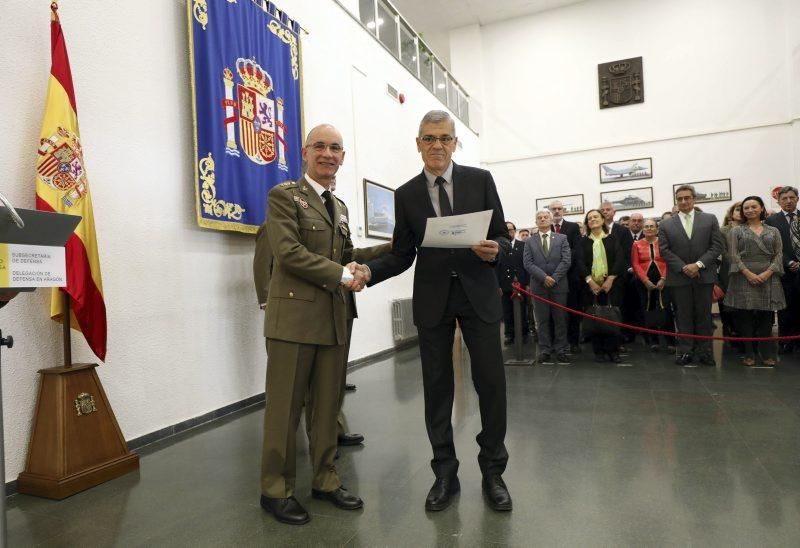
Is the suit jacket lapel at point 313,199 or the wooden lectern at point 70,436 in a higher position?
the suit jacket lapel at point 313,199

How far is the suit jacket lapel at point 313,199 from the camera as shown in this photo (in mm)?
2146

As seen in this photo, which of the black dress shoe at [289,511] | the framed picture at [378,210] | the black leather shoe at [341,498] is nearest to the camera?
the black dress shoe at [289,511]

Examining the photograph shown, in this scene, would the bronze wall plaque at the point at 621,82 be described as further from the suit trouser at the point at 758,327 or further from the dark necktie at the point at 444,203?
the dark necktie at the point at 444,203

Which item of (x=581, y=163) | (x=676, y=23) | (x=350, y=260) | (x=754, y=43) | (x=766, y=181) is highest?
(x=676, y=23)

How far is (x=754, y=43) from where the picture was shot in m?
9.64

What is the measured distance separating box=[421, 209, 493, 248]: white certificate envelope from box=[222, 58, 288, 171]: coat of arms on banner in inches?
90.9

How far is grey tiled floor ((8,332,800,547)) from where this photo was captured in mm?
1836

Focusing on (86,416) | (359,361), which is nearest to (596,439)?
(86,416)

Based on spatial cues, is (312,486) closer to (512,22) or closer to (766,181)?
(766,181)

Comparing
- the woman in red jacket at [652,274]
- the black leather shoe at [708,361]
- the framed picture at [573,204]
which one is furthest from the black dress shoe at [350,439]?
the framed picture at [573,204]

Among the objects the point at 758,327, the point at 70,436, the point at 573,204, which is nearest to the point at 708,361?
the point at 758,327

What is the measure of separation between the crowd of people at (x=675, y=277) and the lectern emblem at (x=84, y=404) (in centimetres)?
375

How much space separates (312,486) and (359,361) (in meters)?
3.39

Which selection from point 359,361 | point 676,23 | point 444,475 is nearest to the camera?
point 444,475
